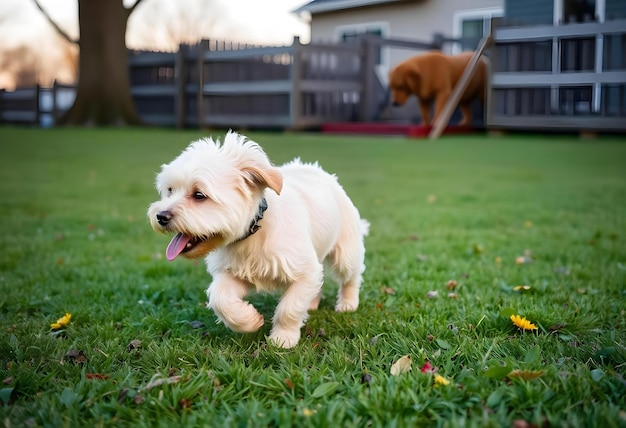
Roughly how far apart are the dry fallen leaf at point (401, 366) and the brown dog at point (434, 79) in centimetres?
931

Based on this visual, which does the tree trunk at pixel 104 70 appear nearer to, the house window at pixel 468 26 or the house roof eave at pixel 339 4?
the house roof eave at pixel 339 4

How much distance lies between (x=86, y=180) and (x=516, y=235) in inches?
285

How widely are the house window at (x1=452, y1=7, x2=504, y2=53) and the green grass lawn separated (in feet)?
31.6

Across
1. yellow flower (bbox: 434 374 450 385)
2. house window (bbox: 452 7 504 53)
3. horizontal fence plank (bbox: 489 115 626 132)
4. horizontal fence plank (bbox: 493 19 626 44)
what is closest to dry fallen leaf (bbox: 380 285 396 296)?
yellow flower (bbox: 434 374 450 385)

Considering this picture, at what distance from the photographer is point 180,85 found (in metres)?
20.4

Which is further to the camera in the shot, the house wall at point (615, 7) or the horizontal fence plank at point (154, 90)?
the horizontal fence plank at point (154, 90)

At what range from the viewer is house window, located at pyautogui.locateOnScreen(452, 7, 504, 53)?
56.9 feet

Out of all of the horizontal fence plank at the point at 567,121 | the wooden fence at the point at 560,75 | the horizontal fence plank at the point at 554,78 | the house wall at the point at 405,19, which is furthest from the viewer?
the house wall at the point at 405,19

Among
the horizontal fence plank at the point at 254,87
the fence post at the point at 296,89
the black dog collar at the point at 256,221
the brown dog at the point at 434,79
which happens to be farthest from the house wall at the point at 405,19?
the black dog collar at the point at 256,221

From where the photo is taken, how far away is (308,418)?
2.21 m

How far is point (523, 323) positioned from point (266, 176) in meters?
1.53

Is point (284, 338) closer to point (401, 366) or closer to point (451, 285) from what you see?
point (401, 366)

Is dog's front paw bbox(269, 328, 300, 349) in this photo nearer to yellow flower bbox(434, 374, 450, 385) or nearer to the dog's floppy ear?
the dog's floppy ear

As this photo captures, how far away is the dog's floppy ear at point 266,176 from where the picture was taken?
2.94 meters
